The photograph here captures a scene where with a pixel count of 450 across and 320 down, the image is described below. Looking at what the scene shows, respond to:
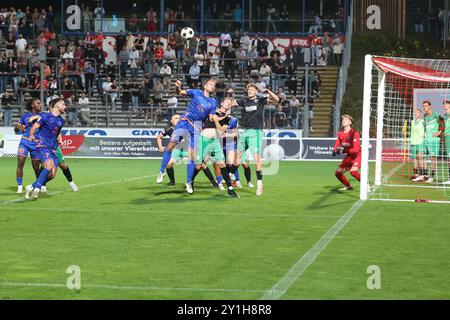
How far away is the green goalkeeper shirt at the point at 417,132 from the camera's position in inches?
914

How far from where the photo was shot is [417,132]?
23.3 m

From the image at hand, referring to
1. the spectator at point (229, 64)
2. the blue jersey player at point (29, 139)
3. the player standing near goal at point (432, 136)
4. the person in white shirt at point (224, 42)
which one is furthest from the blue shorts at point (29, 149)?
the person in white shirt at point (224, 42)

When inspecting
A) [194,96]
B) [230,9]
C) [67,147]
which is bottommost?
[67,147]

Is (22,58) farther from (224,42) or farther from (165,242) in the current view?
(165,242)

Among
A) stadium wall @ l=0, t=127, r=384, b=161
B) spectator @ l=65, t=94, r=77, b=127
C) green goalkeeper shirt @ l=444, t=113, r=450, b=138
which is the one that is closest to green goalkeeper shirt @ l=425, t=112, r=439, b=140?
green goalkeeper shirt @ l=444, t=113, r=450, b=138

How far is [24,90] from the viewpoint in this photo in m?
37.5

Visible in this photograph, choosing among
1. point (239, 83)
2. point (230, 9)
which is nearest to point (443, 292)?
point (239, 83)

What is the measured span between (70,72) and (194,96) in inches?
865

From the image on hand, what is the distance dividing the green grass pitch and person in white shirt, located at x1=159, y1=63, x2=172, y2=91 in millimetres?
18947

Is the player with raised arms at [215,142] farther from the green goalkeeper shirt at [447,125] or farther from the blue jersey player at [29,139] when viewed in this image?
the green goalkeeper shirt at [447,125]

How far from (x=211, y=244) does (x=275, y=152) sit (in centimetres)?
2191

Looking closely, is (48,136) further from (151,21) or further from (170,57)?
(151,21)

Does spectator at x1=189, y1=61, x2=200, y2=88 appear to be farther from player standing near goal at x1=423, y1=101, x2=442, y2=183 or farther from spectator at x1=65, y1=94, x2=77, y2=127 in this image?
player standing near goal at x1=423, y1=101, x2=442, y2=183

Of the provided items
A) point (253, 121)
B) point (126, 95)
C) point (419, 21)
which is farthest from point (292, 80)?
point (253, 121)
